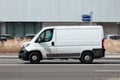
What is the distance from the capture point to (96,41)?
23406 millimetres

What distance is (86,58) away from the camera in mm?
23188

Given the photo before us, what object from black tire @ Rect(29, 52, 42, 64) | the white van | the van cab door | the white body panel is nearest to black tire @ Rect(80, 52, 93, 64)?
the white van

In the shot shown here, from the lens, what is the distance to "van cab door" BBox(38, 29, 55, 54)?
918 inches

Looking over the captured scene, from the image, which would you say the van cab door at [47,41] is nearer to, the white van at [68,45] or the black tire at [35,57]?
the white van at [68,45]

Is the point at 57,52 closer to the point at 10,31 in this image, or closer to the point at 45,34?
the point at 45,34

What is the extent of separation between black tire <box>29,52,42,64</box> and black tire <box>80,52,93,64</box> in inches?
88.0

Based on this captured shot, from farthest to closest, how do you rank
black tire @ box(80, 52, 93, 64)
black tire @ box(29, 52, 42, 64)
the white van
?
the white van < black tire @ box(80, 52, 93, 64) < black tire @ box(29, 52, 42, 64)

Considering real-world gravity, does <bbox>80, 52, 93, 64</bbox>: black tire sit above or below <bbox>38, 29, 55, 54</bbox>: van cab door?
below

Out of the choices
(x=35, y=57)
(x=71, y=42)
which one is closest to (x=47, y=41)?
(x=35, y=57)

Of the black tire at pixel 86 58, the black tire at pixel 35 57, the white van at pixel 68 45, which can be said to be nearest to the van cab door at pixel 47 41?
the white van at pixel 68 45

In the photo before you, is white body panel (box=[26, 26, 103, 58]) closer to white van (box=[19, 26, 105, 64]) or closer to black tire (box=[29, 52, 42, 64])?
white van (box=[19, 26, 105, 64])
